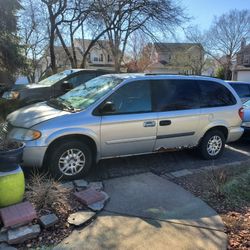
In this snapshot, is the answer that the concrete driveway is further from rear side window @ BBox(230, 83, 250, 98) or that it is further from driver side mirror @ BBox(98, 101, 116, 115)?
rear side window @ BBox(230, 83, 250, 98)

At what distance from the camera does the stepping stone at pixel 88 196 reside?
4.44 m

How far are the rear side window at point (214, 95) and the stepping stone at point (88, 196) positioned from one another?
3.04 meters

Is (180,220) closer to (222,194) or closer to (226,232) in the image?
(226,232)

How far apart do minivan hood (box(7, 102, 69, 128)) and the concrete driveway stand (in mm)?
1243

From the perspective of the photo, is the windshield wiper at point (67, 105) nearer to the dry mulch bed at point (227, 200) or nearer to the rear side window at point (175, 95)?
the rear side window at point (175, 95)

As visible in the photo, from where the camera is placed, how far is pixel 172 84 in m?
6.35

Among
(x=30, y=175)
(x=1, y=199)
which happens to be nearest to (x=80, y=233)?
(x=1, y=199)

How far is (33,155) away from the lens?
16.5 ft

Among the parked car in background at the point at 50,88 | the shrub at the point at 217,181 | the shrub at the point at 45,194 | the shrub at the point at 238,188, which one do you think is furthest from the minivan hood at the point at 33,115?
the parked car in background at the point at 50,88

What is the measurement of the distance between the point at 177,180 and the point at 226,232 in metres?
1.70

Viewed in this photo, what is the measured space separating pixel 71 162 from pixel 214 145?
3189 mm

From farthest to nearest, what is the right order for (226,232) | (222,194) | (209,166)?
(209,166), (222,194), (226,232)

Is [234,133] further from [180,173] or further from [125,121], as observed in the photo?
[125,121]

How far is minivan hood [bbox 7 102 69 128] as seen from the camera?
17.2 ft
